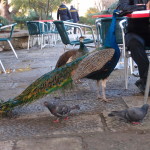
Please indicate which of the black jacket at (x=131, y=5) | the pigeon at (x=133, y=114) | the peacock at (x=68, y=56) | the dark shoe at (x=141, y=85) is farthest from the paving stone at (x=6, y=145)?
the peacock at (x=68, y=56)

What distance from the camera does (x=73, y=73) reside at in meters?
3.62

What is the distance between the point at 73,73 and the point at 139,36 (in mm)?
1005

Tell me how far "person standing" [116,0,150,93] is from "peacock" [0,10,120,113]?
0.28m

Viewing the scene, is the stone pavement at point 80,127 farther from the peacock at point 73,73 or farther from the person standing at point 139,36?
the person standing at point 139,36

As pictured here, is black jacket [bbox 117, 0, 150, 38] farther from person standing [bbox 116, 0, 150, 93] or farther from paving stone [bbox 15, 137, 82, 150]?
paving stone [bbox 15, 137, 82, 150]

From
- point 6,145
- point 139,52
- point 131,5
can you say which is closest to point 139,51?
point 139,52

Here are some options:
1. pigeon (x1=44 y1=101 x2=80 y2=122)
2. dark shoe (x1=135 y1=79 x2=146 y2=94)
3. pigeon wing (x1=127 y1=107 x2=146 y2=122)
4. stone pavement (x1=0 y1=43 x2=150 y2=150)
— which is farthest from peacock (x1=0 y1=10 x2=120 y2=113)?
pigeon wing (x1=127 y1=107 x2=146 y2=122)

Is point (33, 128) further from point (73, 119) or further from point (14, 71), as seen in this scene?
point (14, 71)

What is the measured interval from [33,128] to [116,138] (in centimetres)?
85

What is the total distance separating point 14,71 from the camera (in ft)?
20.6

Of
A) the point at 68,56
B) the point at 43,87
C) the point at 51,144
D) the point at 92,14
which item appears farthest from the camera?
the point at 92,14

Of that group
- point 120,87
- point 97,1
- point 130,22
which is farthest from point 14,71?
point 97,1

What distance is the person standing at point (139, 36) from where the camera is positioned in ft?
12.5

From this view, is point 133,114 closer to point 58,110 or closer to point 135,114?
point 135,114
